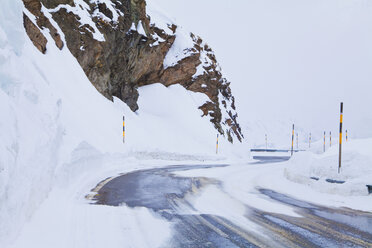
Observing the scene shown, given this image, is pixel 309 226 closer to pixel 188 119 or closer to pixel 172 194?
pixel 172 194

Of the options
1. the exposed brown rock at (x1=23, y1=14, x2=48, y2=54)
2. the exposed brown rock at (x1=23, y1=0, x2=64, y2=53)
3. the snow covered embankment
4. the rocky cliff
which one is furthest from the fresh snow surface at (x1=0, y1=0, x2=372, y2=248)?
the rocky cliff

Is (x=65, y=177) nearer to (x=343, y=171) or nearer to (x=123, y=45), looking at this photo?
(x=343, y=171)

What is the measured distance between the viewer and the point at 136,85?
4091cm

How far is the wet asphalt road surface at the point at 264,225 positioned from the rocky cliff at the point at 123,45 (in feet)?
51.5

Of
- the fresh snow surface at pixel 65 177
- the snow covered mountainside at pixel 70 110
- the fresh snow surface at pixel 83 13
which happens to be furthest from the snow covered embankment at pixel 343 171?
the fresh snow surface at pixel 83 13

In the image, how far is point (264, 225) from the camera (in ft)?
17.7

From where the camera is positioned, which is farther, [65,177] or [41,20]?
[41,20]

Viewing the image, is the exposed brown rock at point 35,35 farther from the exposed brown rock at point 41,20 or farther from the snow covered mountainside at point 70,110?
the exposed brown rock at point 41,20

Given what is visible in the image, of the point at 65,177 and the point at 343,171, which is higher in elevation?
the point at 343,171

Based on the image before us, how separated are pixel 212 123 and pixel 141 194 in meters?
40.7

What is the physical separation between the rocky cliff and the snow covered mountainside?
151mm

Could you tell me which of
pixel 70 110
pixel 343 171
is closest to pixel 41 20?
pixel 70 110

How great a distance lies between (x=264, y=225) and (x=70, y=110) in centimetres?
1350

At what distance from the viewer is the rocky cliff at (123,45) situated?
82.3 ft
